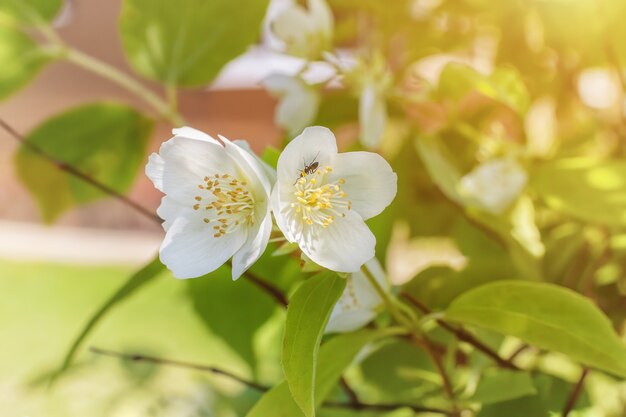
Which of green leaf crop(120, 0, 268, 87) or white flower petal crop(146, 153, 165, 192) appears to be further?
green leaf crop(120, 0, 268, 87)

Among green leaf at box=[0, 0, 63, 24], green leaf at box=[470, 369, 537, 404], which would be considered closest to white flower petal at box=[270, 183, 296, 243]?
green leaf at box=[470, 369, 537, 404]

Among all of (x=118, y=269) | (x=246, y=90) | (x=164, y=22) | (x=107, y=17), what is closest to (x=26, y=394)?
(x=164, y=22)

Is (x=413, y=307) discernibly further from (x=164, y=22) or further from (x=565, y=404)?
(x=164, y=22)

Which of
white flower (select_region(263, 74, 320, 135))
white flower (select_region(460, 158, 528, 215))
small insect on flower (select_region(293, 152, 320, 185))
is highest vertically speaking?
small insect on flower (select_region(293, 152, 320, 185))

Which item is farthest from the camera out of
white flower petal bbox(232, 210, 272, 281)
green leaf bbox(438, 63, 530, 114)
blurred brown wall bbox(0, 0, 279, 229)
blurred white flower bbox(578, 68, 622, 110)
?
blurred brown wall bbox(0, 0, 279, 229)

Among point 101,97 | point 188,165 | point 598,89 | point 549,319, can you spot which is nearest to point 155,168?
point 188,165

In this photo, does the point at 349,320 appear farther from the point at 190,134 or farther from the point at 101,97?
the point at 101,97

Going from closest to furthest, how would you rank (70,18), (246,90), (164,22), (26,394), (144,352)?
1. (164,22)
2. (26,394)
3. (144,352)
4. (246,90)
5. (70,18)

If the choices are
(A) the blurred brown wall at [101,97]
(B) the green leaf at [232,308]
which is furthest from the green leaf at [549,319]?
(A) the blurred brown wall at [101,97]

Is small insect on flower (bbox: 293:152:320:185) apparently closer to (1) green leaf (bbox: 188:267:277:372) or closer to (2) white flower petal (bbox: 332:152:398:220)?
(2) white flower petal (bbox: 332:152:398:220)
